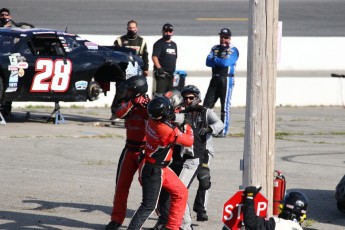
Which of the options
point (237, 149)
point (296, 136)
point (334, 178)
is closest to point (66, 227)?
point (334, 178)

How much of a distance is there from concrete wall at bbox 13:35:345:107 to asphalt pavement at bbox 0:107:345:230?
1.78 m

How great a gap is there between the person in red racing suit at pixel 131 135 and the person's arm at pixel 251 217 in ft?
6.30

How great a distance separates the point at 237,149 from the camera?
634 inches

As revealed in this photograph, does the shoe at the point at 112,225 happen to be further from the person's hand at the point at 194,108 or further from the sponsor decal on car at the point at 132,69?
the sponsor decal on car at the point at 132,69

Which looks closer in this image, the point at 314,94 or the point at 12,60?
the point at 12,60

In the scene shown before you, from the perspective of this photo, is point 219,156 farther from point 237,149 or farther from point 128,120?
point 128,120

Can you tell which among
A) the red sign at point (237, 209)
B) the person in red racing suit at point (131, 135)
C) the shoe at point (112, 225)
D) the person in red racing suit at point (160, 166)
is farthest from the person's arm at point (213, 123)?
the red sign at point (237, 209)

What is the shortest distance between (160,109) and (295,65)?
19.9m

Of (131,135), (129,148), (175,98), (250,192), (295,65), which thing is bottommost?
(250,192)

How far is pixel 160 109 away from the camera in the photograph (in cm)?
894

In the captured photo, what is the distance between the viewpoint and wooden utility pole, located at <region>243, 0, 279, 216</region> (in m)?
8.31

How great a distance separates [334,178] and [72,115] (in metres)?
7.43

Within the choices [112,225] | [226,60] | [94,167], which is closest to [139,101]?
[112,225]

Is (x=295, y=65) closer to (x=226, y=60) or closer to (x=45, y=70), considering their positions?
(x=226, y=60)
